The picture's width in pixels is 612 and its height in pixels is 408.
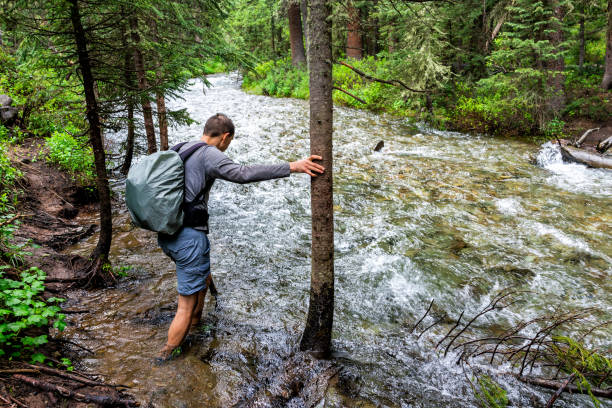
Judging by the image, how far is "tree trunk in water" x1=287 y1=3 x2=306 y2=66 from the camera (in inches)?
952

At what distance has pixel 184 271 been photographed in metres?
3.79

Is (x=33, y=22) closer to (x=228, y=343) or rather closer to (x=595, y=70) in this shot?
(x=228, y=343)

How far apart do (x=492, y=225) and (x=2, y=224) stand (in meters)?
8.08

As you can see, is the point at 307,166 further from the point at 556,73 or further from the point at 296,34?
the point at 296,34

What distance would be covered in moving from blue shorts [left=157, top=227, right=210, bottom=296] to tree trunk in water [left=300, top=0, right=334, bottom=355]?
1.20m

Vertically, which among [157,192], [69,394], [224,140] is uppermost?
[224,140]

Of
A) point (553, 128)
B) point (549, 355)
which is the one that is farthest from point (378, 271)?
point (553, 128)

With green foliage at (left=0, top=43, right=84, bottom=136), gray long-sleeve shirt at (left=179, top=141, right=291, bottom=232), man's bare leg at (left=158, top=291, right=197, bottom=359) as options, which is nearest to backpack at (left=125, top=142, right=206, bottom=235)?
gray long-sleeve shirt at (left=179, top=141, right=291, bottom=232)

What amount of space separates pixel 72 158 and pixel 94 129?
163 inches

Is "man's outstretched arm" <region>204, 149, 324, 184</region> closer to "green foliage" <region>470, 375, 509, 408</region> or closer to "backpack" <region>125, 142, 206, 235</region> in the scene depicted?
"backpack" <region>125, 142, 206, 235</region>

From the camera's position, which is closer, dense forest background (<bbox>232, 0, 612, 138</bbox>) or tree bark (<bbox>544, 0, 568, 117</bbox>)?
dense forest background (<bbox>232, 0, 612, 138</bbox>)

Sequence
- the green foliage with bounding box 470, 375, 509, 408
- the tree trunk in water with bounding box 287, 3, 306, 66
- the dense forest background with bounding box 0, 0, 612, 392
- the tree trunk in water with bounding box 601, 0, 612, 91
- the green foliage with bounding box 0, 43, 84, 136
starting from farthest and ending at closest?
the tree trunk in water with bounding box 287, 3, 306, 66 < the tree trunk in water with bounding box 601, 0, 612, 91 < the green foliage with bounding box 0, 43, 84, 136 < the dense forest background with bounding box 0, 0, 612, 392 < the green foliage with bounding box 470, 375, 509, 408

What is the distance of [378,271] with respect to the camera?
237 inches

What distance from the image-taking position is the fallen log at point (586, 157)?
10681mm
